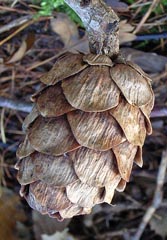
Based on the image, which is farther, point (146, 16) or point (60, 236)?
point (60, 236)

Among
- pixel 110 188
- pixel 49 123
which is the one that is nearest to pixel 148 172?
pixel 110 188

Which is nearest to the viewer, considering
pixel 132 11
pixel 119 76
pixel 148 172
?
pixel 119 76

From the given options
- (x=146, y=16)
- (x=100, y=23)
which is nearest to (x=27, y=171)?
(x=100, y=23)

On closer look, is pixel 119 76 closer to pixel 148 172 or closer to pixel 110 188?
pixel 110 188

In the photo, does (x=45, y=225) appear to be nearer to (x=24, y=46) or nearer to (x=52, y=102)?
(x=24, y=46)

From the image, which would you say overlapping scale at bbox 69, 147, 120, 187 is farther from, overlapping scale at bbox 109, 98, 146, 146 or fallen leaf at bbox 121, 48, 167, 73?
fallen leaf at bbox 121, 48, 167, 73

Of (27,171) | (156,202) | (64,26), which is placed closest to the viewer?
(27,171)

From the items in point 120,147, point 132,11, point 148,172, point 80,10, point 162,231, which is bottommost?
point 162,231
